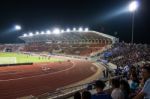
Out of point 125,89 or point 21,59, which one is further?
point 21,59

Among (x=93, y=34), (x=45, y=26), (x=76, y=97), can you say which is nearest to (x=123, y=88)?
(x=76, y=97)

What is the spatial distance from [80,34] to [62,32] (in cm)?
745

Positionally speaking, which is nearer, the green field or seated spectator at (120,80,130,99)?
seated spectator at (120,80,130,99)

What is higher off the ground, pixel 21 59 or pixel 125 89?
pixel 125 89

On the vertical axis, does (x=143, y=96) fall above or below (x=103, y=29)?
below

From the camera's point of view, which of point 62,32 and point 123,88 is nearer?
point 123,88

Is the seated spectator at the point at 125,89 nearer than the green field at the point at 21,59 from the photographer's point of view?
Yes

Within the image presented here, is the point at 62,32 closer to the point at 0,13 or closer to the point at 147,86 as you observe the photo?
the point at 0,13

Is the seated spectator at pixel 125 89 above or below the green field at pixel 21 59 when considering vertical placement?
above

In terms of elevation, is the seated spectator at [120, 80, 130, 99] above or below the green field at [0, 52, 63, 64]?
above

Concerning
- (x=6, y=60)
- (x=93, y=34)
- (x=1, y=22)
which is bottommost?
(x=6, y=60)

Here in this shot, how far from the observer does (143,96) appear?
3385mm

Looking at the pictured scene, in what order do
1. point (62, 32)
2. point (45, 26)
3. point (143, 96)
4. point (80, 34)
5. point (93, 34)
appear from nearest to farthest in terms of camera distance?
point (143, 96)
point (93, 34)
point (80, 34)
point (62, 32)
point (45, 26)

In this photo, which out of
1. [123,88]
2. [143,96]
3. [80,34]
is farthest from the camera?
[80,34]
